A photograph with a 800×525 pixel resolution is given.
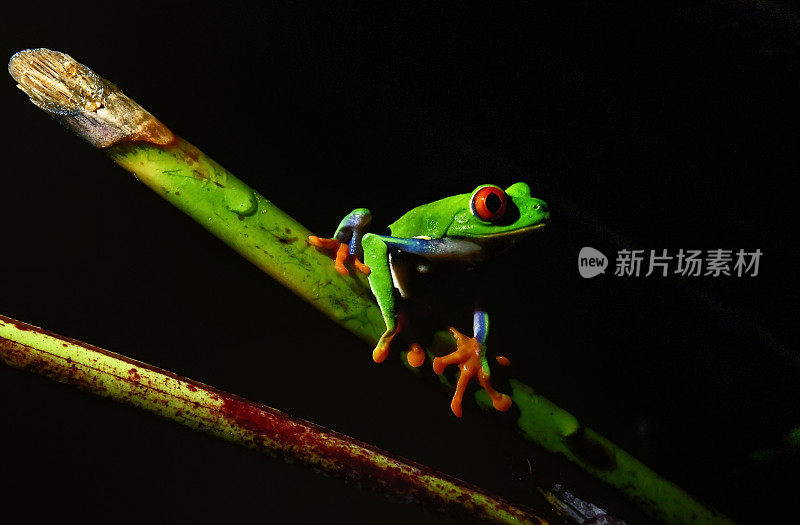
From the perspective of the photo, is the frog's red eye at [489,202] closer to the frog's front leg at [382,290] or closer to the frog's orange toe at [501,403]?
the frog's front leg at [382,290]

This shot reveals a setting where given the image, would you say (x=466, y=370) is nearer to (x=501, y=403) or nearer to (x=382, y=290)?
(x=501, y=403)

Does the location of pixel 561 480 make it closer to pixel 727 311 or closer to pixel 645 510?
pixel 645 510

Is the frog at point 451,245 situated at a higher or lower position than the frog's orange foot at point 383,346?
higher

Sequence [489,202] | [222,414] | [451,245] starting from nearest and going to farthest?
→ [222,414], [489,202], [451,245]

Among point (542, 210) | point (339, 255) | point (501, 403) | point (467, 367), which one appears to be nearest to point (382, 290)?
point (339, 255)

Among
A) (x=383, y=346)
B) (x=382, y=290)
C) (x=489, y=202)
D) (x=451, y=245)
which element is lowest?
(x=383, y=346)

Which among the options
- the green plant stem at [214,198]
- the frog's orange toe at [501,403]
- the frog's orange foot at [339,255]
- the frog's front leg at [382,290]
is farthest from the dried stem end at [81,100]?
the frog's orange toe at [501,403]

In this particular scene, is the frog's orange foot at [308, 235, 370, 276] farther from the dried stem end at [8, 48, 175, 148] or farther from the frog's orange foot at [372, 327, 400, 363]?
the dried stem end at [8, 48, 175, 148]
